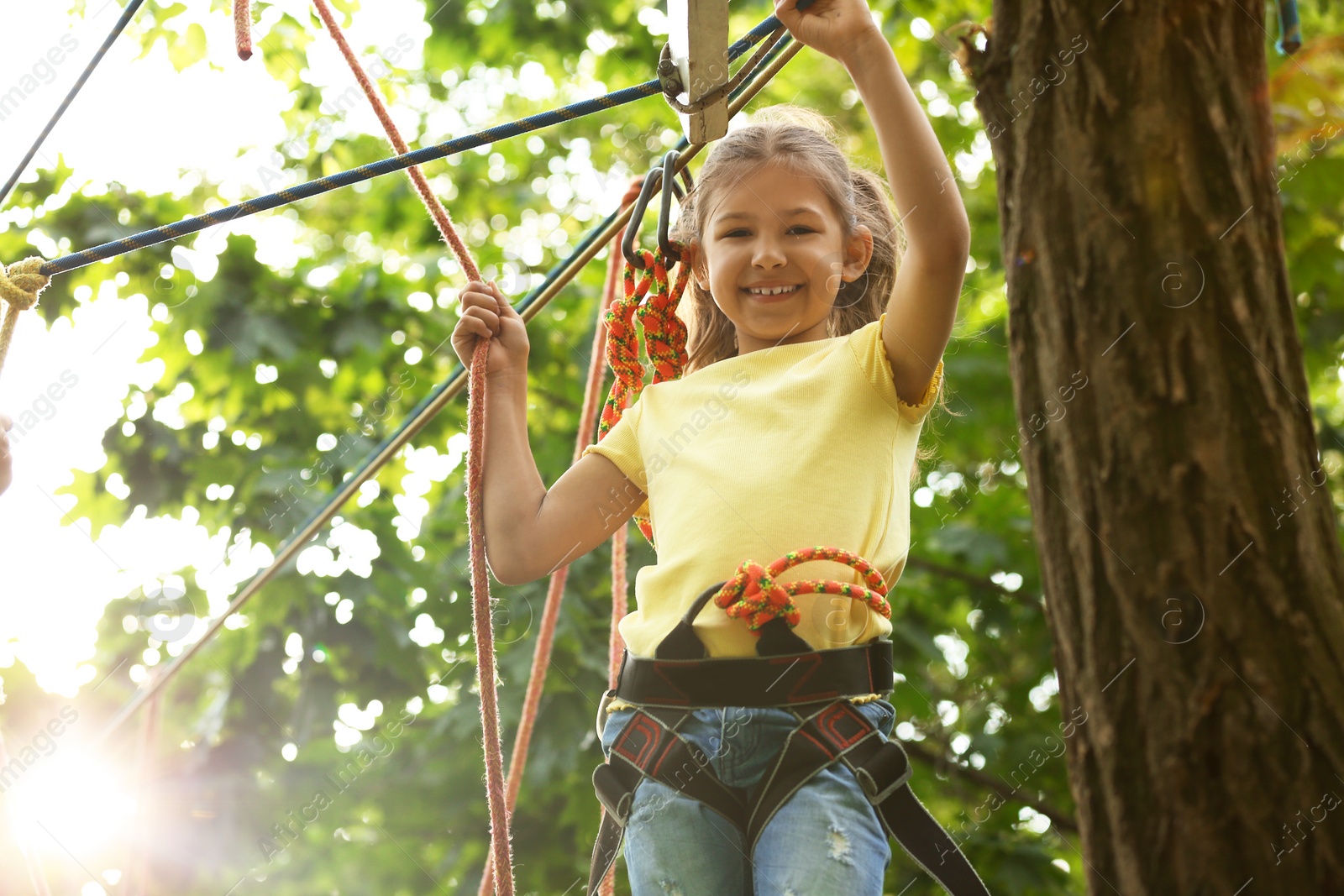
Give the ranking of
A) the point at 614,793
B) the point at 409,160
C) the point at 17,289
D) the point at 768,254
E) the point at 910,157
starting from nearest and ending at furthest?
the point at 910,157 → the point at 614,793 → the point at 768,254 → the point at 409,160 → the point at 17,289

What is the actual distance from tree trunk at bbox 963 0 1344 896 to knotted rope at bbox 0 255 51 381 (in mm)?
1398

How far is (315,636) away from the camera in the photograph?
396 cm

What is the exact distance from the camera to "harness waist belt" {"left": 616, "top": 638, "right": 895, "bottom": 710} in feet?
4.02

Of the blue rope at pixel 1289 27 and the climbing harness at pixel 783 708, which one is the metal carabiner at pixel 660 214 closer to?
the climbing harness at pixel 783 708

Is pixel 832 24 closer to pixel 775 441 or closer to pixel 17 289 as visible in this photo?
A: pixel 775 441

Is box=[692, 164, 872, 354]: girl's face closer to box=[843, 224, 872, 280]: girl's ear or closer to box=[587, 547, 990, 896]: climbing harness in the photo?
box=[843, 224, 872, 280]: girl's ear

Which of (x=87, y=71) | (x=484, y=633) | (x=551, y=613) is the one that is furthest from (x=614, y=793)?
(x=87, y=71)

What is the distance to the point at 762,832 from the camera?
3.90ft

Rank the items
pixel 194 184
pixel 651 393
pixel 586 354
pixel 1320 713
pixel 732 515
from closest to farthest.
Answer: pixel 1320 713
pixel 732 515
pixel 651 393
pixel 586 354
pixel 194 184

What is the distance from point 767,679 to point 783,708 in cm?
3

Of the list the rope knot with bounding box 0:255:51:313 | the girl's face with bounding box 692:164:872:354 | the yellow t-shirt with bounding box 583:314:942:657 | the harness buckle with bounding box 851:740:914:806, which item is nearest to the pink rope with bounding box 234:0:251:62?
the rope knot with bounding box 0:255:51:313

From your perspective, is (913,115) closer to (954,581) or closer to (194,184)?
(954,581)

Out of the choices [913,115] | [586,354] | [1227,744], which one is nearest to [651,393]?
[913,115]

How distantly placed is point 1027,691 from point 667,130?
3.34m
